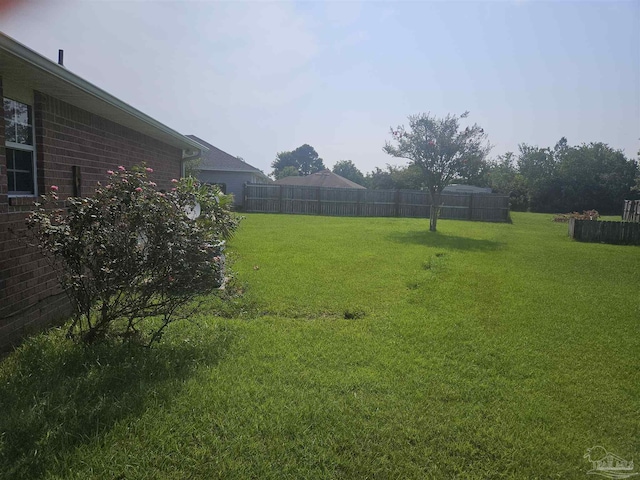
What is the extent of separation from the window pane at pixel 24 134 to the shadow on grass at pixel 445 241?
997 cm

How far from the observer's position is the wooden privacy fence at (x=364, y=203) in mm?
24078

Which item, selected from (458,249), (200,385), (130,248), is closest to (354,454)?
(200,385)

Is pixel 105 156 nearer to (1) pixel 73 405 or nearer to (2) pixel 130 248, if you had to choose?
(2) pixel 130 248

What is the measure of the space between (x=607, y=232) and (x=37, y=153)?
55.5ft

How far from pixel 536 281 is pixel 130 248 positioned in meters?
6.98

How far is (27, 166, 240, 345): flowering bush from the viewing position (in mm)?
3539

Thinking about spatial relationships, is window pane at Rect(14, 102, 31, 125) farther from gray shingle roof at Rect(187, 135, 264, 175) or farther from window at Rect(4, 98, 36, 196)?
gray shingle roof at Rect(187, 135, 264, 175)

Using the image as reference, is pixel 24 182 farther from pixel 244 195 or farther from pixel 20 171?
pixel 244 195

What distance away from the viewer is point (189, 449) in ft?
8.11

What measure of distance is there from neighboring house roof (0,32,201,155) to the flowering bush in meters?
1.11

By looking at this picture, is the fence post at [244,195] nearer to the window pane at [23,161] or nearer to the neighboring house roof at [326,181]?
the neighboring house roof at [326,181]

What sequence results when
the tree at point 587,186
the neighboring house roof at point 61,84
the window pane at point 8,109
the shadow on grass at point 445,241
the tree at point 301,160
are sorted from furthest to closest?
the tree at point 301,160 → the tree at point 587,186 → the shadow on grass at point 445,241 → the window pane at point 8,109 → the neighboring house roof at point 61,84

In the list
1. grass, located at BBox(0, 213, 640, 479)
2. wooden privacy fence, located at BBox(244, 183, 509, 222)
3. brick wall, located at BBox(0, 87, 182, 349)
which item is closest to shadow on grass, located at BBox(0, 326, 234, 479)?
grass, located at BBox(0, 213, 640, 479)
